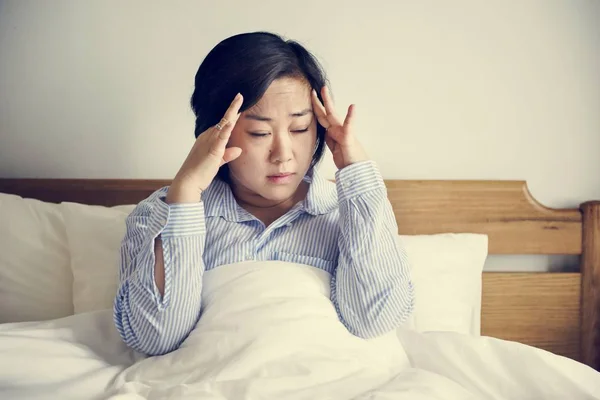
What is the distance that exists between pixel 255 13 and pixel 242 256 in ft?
2.33

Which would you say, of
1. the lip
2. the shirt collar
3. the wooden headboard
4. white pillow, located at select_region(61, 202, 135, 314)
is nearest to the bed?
the wooden headboard

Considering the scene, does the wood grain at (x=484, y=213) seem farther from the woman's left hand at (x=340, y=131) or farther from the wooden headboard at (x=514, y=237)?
the woman's left hand at (x=340, y=131)

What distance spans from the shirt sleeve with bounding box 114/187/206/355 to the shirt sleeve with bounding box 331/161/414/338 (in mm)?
257

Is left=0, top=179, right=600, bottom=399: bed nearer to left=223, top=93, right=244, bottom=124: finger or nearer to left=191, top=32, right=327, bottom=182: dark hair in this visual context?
left=191, top=32, right=327, bottom=182: dark hair

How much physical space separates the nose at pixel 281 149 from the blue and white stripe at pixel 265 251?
0.36 feet

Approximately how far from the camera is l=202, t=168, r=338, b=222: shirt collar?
3.51ft

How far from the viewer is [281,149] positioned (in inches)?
38.6

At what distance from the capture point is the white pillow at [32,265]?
119 cm

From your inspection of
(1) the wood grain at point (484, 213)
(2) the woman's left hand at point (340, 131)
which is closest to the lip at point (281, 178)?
(2) the woman's left hand at point (340, 131)

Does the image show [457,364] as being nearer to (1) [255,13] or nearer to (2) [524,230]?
(2) [524,230]

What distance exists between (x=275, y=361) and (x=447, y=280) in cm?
55

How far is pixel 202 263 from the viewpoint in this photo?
959mm

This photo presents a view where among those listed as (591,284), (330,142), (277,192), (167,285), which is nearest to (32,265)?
(167,285)

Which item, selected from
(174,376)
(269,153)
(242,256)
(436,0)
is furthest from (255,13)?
(174,376)
